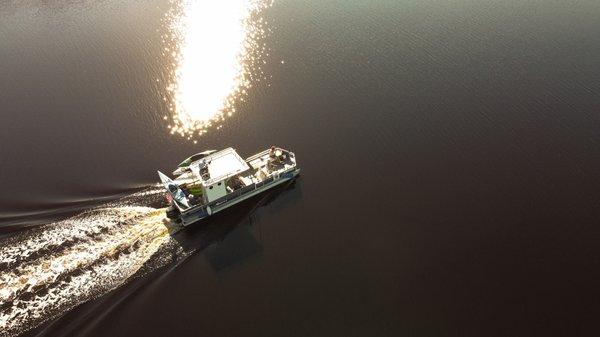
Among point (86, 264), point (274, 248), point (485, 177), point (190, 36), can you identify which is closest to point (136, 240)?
point (86, 264)

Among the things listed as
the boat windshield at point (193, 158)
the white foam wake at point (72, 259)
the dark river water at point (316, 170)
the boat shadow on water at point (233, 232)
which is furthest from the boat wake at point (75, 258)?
the boat windshield at point (193, 158)

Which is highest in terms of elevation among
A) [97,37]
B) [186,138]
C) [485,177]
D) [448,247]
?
[97,37]

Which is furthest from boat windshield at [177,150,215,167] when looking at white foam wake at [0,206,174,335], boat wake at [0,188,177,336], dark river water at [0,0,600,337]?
white foam wake at [0,206,174,335]

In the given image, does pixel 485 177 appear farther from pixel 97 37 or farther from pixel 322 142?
pixel 97 37

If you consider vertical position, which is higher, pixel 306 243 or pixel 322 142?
pixel 322 142

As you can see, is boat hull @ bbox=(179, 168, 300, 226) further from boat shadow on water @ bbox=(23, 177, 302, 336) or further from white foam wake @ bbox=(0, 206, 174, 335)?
white foam wake @ bbox=(0, 206, 174, 335)

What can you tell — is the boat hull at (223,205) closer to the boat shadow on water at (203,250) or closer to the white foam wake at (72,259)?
the boat shadow on water at (203,250)

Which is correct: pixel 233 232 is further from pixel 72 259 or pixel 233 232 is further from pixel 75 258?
pixel 72 259
